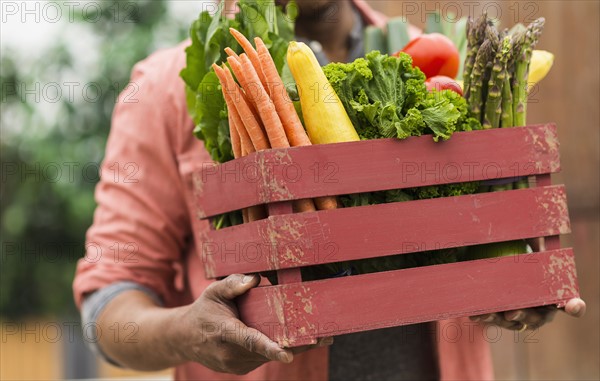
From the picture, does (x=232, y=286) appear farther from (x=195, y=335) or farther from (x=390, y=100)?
(x=390, y=100)

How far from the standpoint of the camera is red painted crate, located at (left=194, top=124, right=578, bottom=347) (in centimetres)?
164

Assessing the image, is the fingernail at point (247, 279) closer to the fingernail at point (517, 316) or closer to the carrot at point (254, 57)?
the carrot at point (254, 57)

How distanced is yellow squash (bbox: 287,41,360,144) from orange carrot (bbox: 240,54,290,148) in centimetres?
8

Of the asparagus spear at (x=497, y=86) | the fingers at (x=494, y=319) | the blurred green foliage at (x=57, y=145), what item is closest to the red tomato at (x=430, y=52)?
the asparagus spear at (x=497, y=86)

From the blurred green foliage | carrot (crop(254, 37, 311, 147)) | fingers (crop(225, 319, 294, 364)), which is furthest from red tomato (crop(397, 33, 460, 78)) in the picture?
the blurred green foliage

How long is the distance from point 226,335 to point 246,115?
0.47m

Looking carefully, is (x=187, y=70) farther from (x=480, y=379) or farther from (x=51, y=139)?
(x=51, y=139)

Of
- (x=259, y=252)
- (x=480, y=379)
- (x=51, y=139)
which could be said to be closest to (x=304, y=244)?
(x=259, y=252)

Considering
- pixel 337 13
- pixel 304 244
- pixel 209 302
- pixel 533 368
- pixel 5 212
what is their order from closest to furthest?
pixel 304 244 < pixel 209 302 < pixel 337 13 < pixel 533 368 < pixel 5 212

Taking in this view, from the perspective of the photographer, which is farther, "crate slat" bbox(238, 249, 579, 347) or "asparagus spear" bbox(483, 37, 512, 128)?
"asparagus spear" bbox(483, 37, 512, 128)

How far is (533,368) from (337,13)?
226cm

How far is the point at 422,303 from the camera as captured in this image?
1702 mm

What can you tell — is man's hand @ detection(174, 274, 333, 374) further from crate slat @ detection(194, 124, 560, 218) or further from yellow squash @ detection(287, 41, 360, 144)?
yellow squash @ detection(287, 41, 360, 144)

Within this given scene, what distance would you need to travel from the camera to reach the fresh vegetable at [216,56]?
1.89m
